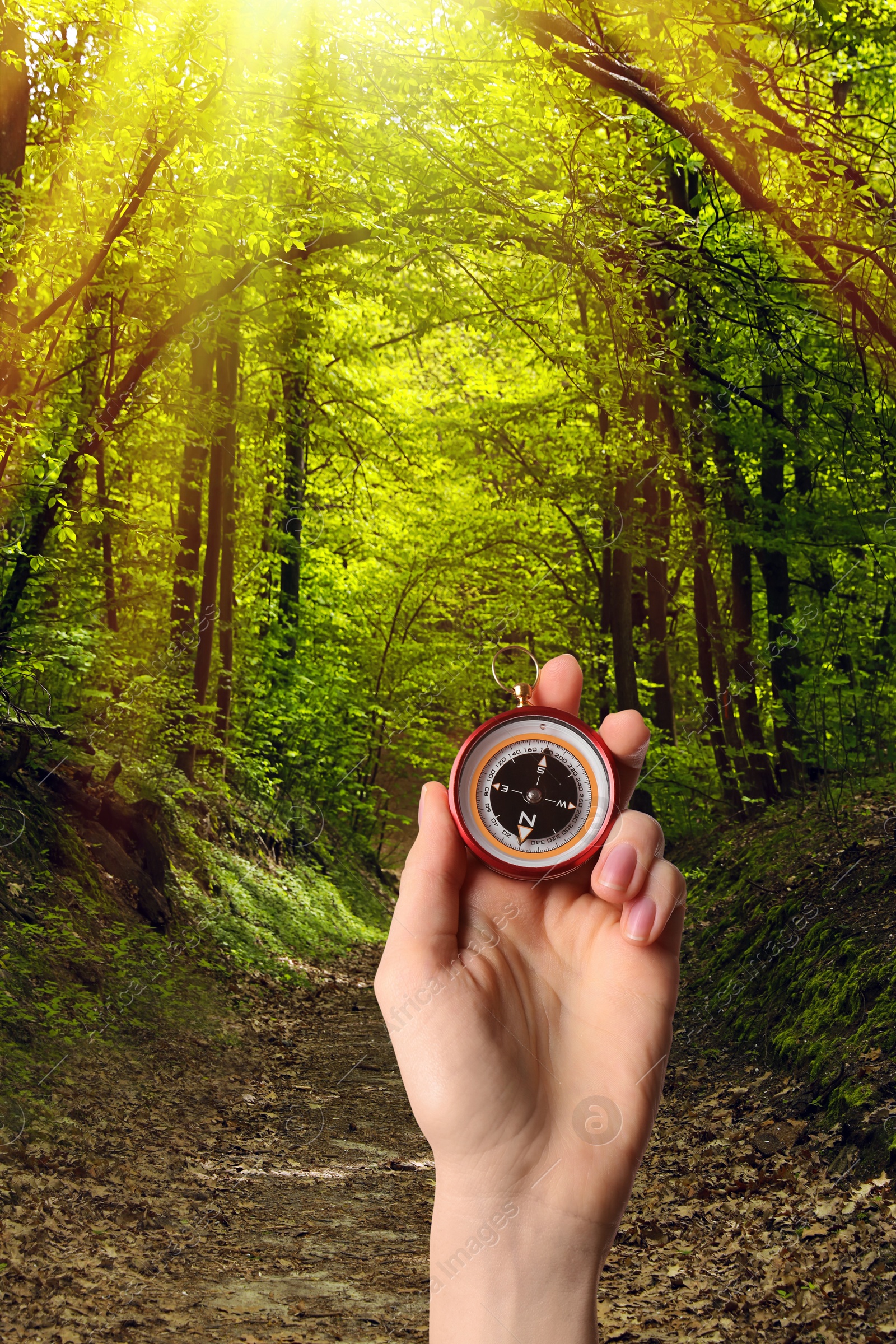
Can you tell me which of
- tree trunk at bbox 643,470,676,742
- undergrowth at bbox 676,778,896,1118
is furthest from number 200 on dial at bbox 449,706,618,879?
tree trunk at bbox 643,470,676,742

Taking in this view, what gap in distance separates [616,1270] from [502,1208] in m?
3.64

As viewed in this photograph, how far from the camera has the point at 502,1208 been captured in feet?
5.47

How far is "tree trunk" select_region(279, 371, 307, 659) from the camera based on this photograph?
1406cm

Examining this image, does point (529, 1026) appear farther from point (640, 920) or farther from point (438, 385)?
point (438, 385)

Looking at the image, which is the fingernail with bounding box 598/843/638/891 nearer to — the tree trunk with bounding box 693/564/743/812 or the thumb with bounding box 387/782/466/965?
the thumb with bounding box 387/782/466/965

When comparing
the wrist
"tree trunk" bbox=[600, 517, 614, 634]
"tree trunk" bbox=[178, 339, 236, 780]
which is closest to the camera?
the wrist

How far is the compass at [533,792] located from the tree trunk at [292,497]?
12.0 meters

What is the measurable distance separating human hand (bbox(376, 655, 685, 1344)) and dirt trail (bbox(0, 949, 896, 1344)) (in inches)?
114

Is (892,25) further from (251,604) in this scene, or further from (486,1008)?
(486,1008)

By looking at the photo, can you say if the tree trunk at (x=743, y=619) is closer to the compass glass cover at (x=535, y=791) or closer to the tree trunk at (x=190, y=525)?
the tree trunk at (x=190, y=525)

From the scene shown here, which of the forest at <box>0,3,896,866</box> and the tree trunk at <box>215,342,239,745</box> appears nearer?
the forest at <box>0,3,896,866</box>

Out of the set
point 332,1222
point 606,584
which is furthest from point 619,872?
point 606,584

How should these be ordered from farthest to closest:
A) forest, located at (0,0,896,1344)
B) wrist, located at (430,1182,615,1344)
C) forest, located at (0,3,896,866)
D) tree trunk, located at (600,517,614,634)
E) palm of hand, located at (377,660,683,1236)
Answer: tree trunk, located at (600,517,614,634) < forest, located at (0,3,896,866) < forest, located at (0,0,896,1344) < palm of hand, located at (377,660,683,1236) < wrist, located at (430,1182,615,1344)

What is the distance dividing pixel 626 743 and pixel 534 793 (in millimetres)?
256
